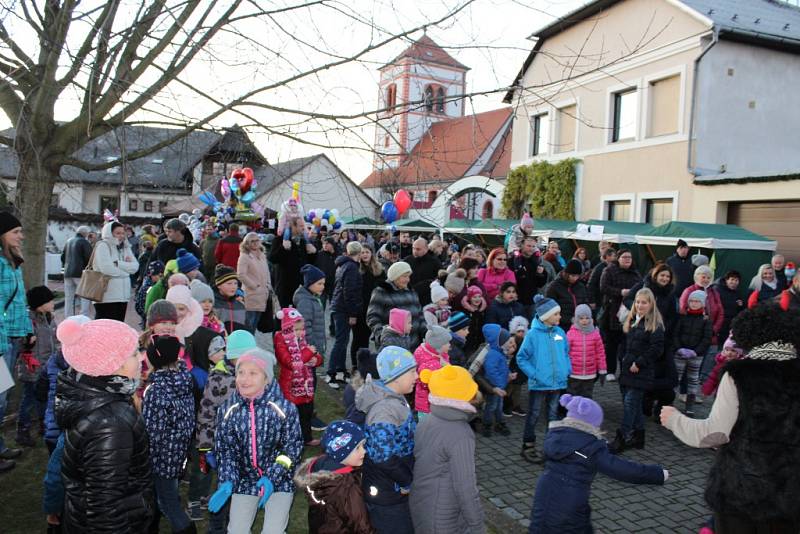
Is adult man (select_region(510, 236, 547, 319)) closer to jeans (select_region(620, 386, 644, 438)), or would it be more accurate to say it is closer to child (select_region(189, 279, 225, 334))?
jeans (select_region(620, 386, 644, 438))

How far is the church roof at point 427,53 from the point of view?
13.9 feet

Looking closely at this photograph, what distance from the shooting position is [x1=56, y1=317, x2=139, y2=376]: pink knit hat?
2.89 meters

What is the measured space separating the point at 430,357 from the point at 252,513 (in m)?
2.36

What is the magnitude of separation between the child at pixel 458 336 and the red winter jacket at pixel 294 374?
143 centimetres

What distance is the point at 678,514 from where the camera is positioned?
463 centimetres

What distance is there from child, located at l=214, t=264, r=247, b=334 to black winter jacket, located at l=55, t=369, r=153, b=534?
3304 millimetres

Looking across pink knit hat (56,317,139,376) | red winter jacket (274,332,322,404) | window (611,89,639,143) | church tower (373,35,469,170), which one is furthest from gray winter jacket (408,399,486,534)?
window (611,89,639,143)

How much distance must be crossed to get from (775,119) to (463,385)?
19.2 m

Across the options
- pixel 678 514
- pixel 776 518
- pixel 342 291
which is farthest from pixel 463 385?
pixel 342 291

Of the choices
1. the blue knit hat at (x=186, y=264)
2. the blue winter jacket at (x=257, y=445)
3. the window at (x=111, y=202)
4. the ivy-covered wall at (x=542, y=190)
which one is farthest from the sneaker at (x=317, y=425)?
the ivy-covered wall at (x=542, y=190)

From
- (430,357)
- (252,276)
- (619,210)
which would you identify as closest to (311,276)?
(252,276)

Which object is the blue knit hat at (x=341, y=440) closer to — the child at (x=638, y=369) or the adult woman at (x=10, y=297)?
the adult woman at (x=10, y=297)

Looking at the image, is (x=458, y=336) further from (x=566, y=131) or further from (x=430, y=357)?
(x=566, y=131)

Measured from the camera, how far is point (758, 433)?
9.93 ft
